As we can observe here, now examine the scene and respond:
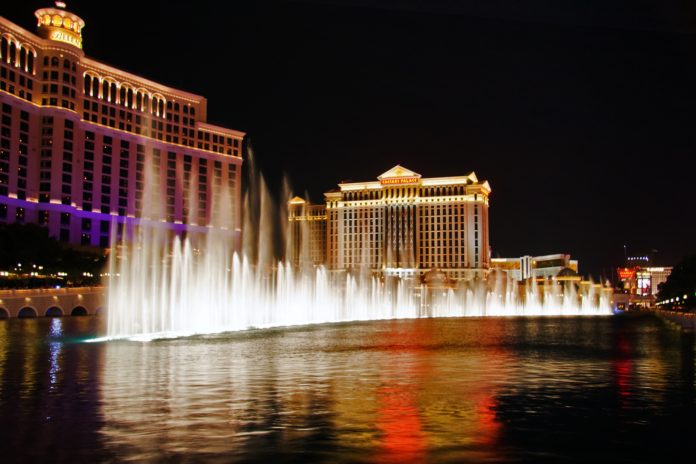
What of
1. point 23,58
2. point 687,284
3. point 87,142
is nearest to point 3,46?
point 23,58

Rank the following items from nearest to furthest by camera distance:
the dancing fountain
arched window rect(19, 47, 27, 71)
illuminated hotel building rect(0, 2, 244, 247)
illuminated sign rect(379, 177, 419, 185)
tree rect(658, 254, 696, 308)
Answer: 1. the dancing fountain
2. tree rect(658, 254, 696, 308)
3. illuminated hotel building rect(0, 2, 244, 247)
4. arched window rect(19, 47, 27, 71)
5. illuminated sign rect(379, 177, 419, 185)

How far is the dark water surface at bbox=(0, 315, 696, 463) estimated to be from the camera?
10.0 meters

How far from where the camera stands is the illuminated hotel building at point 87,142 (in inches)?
3482

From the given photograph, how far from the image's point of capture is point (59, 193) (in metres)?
92.8

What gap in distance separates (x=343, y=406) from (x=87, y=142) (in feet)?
316

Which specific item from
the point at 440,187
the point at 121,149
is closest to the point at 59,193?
the point at 121,149

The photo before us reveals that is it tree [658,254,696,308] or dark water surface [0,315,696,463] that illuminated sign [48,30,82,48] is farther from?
tree [658,254,696,308]

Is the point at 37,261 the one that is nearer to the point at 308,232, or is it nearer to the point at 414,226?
the point at 414,226

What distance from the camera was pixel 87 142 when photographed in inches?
3939

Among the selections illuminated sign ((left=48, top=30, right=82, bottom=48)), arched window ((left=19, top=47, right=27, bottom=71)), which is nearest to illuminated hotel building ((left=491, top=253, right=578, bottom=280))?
illuminated sign ((left=48, top=30, right=82, bottom=48))

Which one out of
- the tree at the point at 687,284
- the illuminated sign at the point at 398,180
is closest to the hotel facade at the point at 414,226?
the illuminated sign at the point at 398,180

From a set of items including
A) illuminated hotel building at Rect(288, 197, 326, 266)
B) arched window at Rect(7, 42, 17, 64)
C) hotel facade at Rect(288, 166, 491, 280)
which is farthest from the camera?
illuminated hotel building at Rect(288, 197, 326, 266)

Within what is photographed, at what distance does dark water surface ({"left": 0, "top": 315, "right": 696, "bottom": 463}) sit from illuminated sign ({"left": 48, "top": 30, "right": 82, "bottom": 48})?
263 ft

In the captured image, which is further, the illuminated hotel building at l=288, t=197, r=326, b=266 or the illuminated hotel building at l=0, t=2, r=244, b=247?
the illuminated hotel building at l=288, t=197, r=326, b=266
